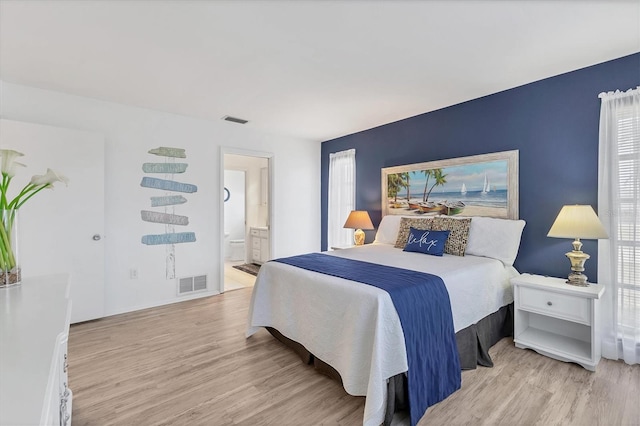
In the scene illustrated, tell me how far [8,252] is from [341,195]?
4177mm

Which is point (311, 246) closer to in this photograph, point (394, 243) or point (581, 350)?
point (394, 243)

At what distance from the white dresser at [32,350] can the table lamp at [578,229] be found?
3.06 meters

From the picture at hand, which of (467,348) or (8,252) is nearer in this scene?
(8,252)

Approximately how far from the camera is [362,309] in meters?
1.80

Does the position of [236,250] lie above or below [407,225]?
below

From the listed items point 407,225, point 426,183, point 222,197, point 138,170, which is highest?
point 138,170

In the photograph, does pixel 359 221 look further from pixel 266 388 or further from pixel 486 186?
pixel 266 388

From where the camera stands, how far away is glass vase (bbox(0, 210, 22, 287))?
1.36 meters

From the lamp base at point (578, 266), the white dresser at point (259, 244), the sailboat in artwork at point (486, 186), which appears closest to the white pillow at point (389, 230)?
the sailboat in artwork at point (486, 186)

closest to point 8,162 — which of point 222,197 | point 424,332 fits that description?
point 424,332

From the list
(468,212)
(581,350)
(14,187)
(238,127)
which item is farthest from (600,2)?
(14,187)

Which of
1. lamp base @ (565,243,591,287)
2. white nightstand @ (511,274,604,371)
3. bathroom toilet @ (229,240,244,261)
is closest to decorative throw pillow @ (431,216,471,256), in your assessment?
white nightstand @ (511,274,604,371)

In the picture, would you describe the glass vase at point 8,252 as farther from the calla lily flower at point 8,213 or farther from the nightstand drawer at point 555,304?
the nightstand drawer at point 555,304

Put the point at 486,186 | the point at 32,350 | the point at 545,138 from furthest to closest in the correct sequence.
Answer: the point at 486,186
the point at 545,138
the point at 32,350
